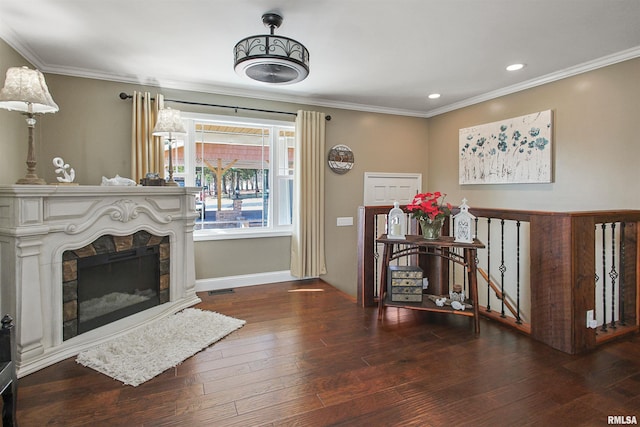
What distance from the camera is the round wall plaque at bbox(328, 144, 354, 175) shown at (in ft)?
15.7

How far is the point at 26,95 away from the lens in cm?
225

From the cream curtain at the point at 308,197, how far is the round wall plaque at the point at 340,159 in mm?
201

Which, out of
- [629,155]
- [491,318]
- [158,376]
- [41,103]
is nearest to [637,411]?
[491,318]

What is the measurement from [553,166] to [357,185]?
2.43 m

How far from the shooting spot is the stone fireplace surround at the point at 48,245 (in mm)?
2244

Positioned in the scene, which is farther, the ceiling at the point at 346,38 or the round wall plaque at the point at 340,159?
the round wall plaque at the point at 340,159

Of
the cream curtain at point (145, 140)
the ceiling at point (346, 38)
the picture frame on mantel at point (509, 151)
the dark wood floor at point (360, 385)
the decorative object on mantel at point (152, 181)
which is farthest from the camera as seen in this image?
the picture frame on mantel at point (509, 151)

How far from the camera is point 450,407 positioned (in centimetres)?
189

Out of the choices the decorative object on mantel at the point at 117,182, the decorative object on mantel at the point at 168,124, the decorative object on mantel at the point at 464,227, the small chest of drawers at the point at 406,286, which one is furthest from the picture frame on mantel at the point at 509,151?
the decorative object on mantel at the point at 117,182

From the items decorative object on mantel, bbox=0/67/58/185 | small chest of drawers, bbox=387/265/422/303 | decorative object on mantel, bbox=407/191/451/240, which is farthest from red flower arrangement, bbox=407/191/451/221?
decorative object on mantel, bbox=0/67/58/185

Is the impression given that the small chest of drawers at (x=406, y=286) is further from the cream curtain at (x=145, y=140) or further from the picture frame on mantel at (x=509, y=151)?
the cream curtain at (x=145, y=140)

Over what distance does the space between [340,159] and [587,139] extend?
9.28 ft

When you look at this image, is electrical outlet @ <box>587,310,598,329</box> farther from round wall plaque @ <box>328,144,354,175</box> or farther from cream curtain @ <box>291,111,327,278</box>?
round wall plaque @ <box>328,144,354,175</box>

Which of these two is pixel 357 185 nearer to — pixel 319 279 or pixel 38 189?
pixel 319 279
